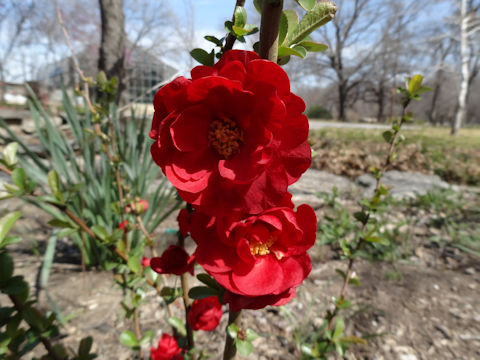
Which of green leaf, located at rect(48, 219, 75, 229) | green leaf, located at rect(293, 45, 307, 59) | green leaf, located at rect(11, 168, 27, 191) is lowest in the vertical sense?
green leaf, located at rect(48, 219, 75, 229)

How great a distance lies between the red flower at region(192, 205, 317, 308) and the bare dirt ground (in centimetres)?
53

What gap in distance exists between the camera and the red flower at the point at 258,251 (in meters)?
0.30

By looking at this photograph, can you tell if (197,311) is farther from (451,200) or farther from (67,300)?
(451,200)

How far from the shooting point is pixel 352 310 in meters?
1.09

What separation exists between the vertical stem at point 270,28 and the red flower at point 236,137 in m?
0.02

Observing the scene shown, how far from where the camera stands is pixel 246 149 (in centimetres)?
28

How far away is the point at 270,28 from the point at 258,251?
9.7 inches

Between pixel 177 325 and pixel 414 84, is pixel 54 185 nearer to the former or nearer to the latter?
pixel 177 325

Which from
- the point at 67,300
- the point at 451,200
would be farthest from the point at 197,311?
the point at 451,200

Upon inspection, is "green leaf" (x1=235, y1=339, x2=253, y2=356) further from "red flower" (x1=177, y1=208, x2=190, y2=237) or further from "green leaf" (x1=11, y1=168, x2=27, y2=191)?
"green leaf" (x1=11, y1=168, x2=27, y2=191)

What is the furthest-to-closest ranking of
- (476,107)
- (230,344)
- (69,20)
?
(476,107), (69,20), (230,344)

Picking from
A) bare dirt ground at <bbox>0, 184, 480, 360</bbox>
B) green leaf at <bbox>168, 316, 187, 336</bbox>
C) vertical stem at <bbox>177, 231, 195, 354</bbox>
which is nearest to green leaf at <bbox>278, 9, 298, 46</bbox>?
vertical stem at <bbox>177, 231, 195, 354</bbox>

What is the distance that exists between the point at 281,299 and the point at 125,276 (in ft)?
1.62

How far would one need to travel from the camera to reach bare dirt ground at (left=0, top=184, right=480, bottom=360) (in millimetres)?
901
